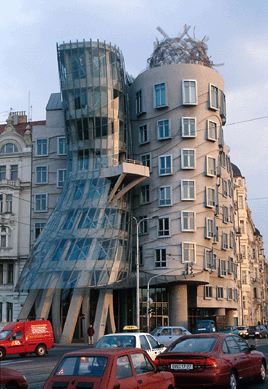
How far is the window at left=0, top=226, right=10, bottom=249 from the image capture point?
6234 cm

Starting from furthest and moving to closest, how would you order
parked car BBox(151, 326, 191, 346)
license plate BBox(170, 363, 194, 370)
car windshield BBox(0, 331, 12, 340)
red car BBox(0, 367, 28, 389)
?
1. car windshield BBox(0, 331, 12, 340)
2. parked car BBox(151, 326, 191, 346)
3. license plate BBox(170, 363, 194, 370)
4. red car BBox(0, 367, 28, 389)

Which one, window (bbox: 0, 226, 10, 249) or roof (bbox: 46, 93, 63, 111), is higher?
roof (bbox: 46, 93, 63, 111)

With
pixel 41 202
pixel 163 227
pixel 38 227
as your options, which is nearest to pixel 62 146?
pixel 41 202

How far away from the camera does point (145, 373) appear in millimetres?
10656

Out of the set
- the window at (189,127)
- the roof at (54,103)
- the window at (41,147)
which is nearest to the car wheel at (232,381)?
the window at (189,127)

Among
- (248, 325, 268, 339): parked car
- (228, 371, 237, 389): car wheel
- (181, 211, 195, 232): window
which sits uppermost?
(181, 211, 195, 232): window

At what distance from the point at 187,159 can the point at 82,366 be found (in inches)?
1932

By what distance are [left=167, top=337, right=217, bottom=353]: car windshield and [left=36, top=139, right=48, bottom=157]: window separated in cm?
5152

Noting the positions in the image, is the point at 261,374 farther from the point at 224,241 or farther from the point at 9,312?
the point at 9,312

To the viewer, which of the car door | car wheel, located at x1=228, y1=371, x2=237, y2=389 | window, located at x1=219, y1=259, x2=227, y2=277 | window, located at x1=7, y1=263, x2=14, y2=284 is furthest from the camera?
window, located at x1=7, y1=263, x2=14, y2=284

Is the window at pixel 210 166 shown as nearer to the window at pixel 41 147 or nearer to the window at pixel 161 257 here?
the window at pixel 161 257

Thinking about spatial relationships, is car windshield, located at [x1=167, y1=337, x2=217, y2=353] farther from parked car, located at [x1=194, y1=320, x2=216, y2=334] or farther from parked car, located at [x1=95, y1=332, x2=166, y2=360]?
parked car, located at [x1=194, y1=320, x2=216, y2=334]

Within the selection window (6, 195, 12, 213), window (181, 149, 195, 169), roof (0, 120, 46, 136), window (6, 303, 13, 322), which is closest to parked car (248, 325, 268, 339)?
window (181, 149, 195, 169)

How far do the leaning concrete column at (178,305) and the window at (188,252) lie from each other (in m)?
2.76
